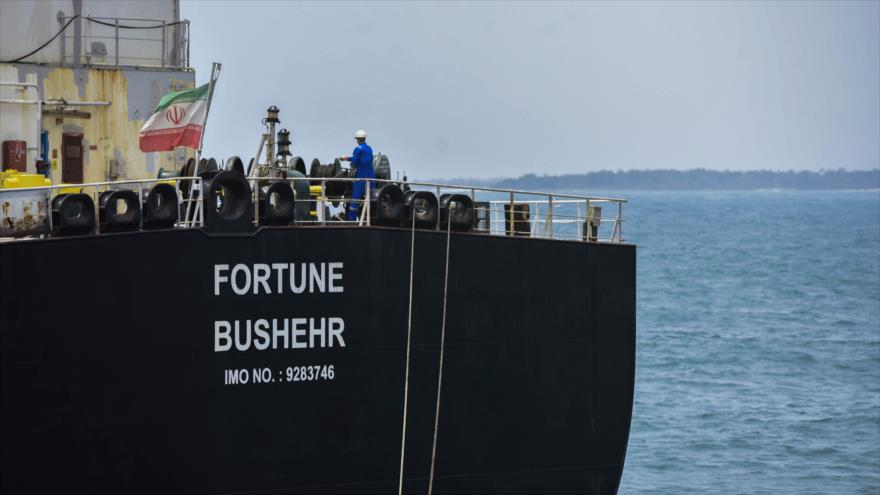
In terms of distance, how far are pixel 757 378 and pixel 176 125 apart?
34.2m

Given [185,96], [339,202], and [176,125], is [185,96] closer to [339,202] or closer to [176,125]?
[176,125]

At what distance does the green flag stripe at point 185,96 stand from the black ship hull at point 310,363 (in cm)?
340

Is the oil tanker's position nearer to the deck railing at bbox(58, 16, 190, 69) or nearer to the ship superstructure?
the ship superstructure

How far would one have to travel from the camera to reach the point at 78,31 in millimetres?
22891

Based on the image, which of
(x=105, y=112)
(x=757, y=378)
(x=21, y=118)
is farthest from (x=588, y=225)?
(x=757, y=378)

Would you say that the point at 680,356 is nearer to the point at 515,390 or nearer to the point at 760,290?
the point at 760,290

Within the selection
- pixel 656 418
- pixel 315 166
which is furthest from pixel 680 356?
pixel 315 166

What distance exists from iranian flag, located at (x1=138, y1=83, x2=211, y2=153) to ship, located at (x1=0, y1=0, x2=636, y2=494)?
0.84 metres

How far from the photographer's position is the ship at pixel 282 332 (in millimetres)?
16062

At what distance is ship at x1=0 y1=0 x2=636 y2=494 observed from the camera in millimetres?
16062

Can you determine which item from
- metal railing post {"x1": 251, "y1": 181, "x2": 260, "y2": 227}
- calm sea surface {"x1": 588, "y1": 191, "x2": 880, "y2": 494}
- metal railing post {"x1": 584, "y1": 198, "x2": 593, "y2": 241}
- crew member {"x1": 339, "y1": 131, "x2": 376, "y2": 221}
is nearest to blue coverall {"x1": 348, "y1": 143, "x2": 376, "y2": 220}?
crew member {"x1": 339, "y1": 131, "x2": 376, "y2": 221}

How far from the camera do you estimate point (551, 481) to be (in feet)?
63.7

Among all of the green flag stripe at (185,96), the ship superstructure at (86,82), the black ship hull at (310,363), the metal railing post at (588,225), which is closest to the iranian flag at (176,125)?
the green flag stripe at (185,96)

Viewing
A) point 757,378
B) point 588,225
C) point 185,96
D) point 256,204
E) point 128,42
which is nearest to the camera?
point 256,204
